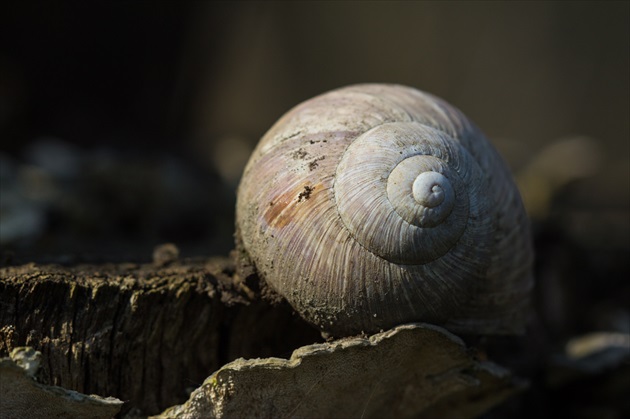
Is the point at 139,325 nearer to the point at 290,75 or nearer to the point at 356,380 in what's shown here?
the point at 356,380

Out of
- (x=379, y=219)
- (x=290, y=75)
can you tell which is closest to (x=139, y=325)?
(x=379, y=219)

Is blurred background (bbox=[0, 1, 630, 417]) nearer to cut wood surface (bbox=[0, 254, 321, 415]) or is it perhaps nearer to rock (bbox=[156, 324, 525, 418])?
cut wood surface (bbox=[0, 254, 321, 415])

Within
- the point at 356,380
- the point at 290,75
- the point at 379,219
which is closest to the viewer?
the point at 379,219

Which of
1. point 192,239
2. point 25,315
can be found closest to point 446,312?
point 25,315

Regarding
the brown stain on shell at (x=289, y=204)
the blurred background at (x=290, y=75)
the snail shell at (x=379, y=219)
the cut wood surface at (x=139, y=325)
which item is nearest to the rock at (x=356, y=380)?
the snail shell at (x=379, y=219)

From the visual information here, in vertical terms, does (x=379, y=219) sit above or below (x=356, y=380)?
above

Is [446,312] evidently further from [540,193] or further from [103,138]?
[103,138]
